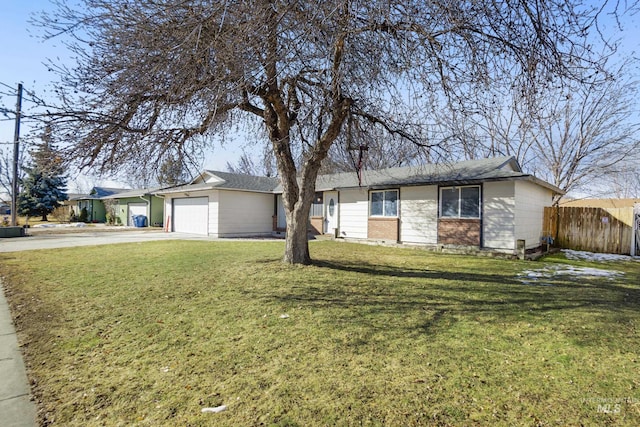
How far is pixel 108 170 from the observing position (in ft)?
19.8

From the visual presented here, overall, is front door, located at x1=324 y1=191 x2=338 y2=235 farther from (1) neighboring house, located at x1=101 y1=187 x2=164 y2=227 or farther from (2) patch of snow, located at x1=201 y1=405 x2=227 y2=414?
(1) neighboring house, located at x1=101 y1=187 x2=164 y2=227

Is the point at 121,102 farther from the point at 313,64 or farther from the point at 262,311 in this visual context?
the point at 262,311

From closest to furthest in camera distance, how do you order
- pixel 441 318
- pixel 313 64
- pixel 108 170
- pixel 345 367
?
pixel 345 367 < pixel 441 318 < pixel 313 64 < pixel 108 170

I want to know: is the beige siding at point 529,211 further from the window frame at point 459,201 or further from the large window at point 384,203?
the large window at point 384,203

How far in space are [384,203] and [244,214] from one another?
8115mm

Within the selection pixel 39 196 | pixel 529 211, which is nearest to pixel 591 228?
pixel 529 211

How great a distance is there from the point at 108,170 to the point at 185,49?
3.48m

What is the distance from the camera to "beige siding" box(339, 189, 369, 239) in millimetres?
15039

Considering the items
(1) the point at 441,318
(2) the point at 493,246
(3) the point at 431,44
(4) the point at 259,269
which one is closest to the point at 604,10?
(3) the point at 431,44

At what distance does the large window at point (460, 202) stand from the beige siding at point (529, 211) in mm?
1238

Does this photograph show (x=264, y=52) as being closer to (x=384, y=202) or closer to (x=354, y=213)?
(x=384, y=202)

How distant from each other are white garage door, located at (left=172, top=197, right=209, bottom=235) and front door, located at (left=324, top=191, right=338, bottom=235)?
6.50 meters

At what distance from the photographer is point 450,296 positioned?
568 centimetres

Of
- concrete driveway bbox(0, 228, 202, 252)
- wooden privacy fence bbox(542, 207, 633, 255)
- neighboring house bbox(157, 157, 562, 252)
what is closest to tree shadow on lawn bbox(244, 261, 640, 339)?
neighboring house bbox(157, 157, 562, 252)
